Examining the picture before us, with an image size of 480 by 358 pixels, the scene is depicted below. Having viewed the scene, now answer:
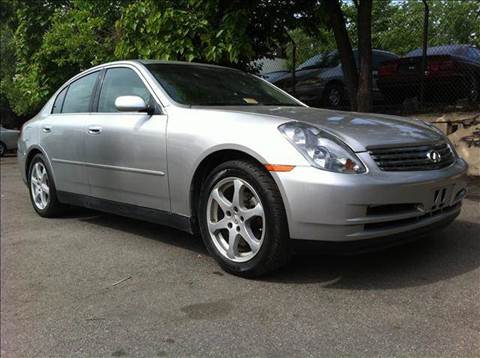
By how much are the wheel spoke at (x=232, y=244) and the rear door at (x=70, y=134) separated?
77.1 inches

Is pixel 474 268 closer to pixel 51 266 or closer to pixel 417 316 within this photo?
pixel 417 316

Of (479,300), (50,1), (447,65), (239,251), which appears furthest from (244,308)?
(50,1)

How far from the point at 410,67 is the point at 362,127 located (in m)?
6.33

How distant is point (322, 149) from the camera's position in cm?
352

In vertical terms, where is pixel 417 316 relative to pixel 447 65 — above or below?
below

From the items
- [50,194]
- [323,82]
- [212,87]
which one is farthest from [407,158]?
[323,82]

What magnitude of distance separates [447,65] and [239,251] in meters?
6.68

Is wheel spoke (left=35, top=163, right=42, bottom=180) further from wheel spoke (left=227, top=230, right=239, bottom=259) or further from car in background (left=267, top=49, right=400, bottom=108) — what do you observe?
car in background (left=267, top=49, right=400, bottom=108)

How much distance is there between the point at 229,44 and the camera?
7219 mm

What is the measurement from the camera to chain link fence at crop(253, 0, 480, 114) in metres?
9.02

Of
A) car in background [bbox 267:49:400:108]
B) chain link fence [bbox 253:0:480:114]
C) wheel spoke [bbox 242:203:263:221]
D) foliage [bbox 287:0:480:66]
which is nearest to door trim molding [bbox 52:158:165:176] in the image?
wheel spoke [bbox 242:203:263:221]

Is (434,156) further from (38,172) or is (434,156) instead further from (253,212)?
(38,172)

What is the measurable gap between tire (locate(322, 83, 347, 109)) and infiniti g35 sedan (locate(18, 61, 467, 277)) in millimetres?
5952

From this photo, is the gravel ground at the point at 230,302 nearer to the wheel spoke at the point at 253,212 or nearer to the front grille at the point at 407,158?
the wheel spoke at the point at 253,212
